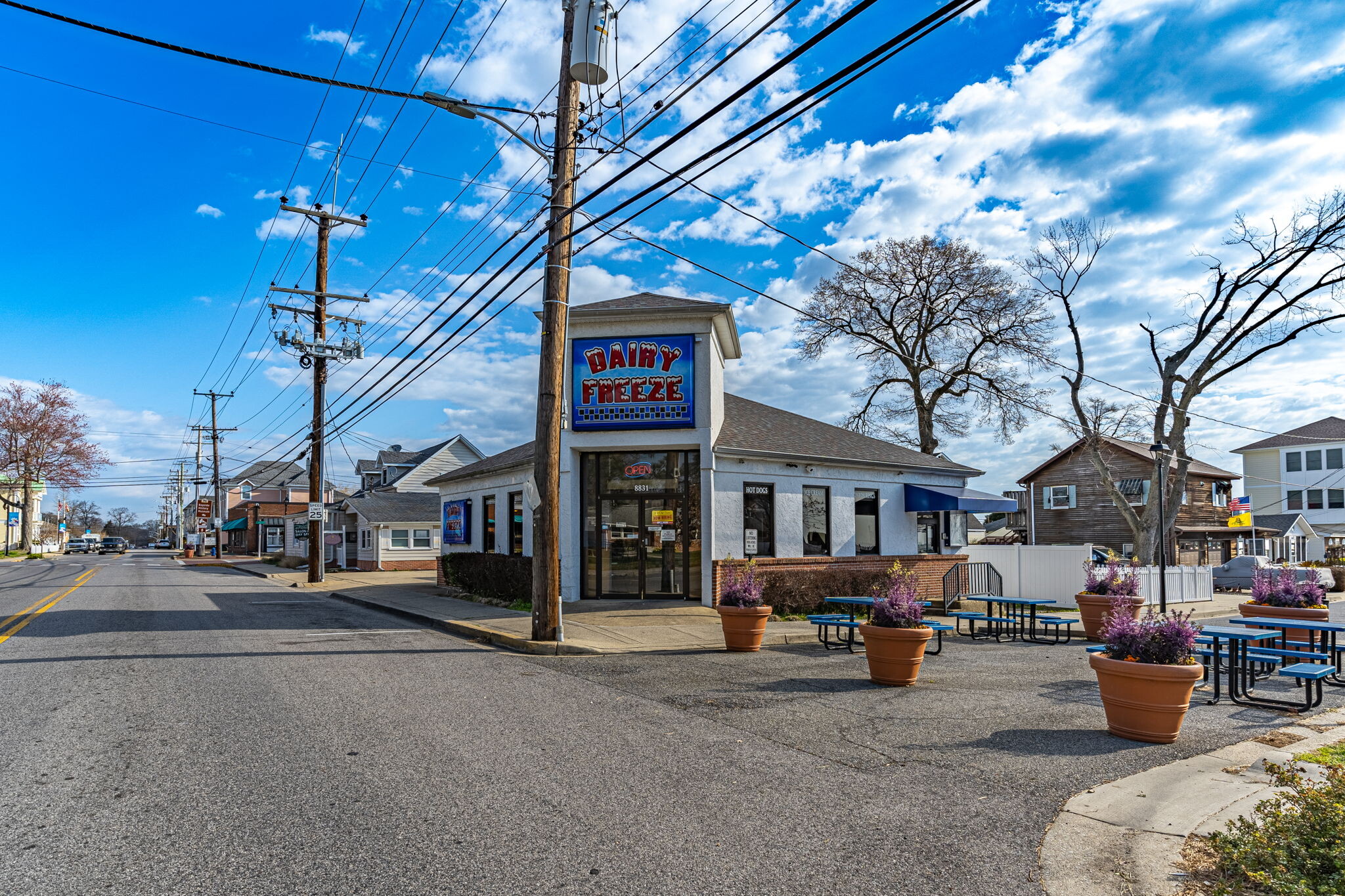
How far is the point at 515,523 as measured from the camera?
2175 centimetres

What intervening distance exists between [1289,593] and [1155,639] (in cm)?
772

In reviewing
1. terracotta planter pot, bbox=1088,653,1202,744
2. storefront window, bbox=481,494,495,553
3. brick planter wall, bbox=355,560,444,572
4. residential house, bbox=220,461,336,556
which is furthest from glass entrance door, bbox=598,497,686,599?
residential house, bbox=220,461,336,556

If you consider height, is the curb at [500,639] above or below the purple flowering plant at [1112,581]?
below

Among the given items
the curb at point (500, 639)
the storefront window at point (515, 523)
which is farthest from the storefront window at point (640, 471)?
the curb at point (500, 639)

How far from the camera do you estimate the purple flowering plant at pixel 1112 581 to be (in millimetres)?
13727

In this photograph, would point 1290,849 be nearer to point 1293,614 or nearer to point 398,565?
point 1293,614

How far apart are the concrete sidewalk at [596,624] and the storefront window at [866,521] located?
5030 mm

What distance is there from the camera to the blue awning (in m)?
21.3

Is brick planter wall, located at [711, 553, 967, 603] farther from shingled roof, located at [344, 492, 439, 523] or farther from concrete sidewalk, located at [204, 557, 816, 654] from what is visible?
shingled roof, located at [344, 492, 439, 523]

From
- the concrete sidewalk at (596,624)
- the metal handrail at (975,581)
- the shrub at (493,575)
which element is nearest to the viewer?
the concrete sidewalk at (596,624)

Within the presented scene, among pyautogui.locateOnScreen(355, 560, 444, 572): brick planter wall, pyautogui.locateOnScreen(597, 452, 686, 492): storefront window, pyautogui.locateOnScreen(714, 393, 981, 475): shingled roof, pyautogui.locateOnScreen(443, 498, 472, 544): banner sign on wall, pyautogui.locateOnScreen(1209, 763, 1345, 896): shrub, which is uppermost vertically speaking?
pyautogui.locateOnScreen(714, 393, 981, 475): shingled roof

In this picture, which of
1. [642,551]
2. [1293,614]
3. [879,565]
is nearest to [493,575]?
[642,551]

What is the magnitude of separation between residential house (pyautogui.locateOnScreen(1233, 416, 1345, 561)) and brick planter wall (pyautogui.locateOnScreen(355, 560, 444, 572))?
52377mm

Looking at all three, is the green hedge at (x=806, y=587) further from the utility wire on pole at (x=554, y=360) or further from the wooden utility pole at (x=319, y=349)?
the wooden utility pole at (x=319, y=349)
